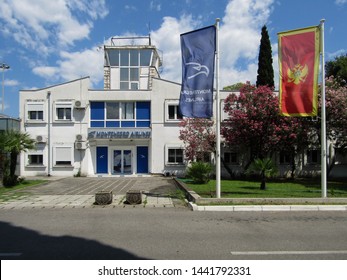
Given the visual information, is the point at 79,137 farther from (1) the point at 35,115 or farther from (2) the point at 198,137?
(2) the point at 198,137

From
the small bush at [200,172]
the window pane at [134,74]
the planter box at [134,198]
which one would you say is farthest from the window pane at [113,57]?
the planter box at [134,198]

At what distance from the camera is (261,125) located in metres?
18.8

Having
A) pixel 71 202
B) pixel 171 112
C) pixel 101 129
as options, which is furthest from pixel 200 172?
pixel 101 129

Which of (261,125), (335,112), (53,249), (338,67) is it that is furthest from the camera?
(338,67)

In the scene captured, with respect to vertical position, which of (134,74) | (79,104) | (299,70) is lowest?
(299,70)

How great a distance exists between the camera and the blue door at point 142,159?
2416 centimetres

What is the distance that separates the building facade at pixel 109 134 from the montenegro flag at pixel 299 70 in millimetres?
12132

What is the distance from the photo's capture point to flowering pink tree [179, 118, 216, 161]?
20406 mm

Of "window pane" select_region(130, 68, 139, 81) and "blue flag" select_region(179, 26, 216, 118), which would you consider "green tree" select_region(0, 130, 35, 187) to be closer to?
"blue flag" select_region(179, 26, 216, 118)

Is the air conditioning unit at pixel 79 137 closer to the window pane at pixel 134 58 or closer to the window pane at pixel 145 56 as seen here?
the window pane at pixel 134 58

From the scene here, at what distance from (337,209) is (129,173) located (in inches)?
674

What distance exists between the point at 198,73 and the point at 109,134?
13871 millimetres

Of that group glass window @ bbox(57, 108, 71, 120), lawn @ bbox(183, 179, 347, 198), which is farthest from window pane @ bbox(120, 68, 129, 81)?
lawn @ bbox(183, 179, 347, 198)
